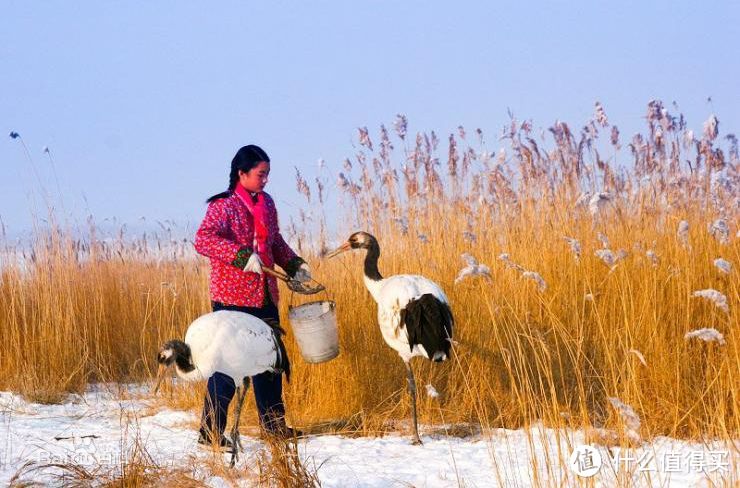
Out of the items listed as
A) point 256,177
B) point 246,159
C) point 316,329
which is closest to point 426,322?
point 316,329

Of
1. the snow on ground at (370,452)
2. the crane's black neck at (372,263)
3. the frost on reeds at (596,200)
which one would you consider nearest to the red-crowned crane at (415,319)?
the crane's black neck at (372,263)

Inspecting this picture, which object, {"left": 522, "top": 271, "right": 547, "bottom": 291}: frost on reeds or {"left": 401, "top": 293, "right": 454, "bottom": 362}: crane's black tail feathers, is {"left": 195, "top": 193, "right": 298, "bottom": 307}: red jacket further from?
{"left": 522, "top": 271, "right": 547, "bottom": 291}: frost on reeds

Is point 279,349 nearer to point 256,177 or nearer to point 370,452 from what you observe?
point 370,452

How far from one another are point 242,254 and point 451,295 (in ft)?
6.39

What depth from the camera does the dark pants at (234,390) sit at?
4856 millimetres

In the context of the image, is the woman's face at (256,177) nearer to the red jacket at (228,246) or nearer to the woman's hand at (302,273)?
the red jacket at (228,246)

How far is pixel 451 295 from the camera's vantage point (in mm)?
6242

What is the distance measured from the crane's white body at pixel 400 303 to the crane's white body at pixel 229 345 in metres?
0.71

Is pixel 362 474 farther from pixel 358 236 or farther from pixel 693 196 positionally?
pixel 693 196

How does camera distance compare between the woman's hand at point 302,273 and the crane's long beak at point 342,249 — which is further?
the crane's long beak at point 342,249

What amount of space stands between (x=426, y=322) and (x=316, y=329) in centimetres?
62

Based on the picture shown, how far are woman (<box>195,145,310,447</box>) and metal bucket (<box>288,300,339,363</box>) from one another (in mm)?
208

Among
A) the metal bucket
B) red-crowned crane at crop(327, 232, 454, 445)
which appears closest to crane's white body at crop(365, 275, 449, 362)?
red-crowned crane at crop(327, 232, 454, 445)

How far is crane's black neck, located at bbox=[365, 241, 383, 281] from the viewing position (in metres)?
5.50
